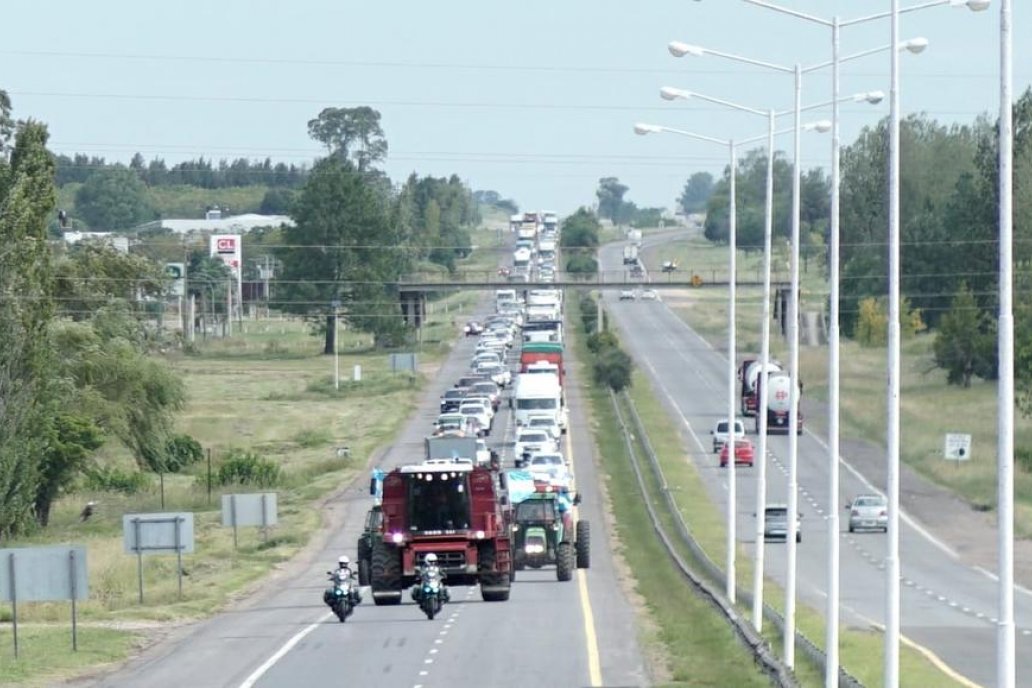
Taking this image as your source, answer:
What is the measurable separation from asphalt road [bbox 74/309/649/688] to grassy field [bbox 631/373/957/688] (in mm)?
3295

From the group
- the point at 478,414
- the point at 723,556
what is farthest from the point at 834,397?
the point at 478,414

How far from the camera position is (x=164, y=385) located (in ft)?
277

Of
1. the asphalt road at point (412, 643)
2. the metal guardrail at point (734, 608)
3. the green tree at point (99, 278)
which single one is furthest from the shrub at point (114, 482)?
the asphalt road at point (412, 643)

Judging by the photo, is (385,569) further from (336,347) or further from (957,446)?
(336,347)

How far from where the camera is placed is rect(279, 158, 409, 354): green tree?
142625 mm

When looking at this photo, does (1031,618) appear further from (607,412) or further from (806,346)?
(806,346)

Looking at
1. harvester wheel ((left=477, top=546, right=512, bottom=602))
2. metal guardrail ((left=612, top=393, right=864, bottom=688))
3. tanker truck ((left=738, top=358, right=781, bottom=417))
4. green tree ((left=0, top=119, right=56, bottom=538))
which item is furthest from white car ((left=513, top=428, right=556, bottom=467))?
harvester wheel ((left=477, top=546, right=512, bottom=602))

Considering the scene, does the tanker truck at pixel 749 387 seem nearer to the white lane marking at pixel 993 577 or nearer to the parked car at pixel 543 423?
the parked car at pixel 543 423

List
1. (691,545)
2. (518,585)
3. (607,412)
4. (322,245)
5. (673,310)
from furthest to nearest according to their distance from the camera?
1. (673,310)
2. (322,245)
3. (607,412)
4. (691,545)
5. (518,585)

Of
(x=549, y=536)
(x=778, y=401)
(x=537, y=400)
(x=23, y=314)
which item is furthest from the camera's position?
(x=537, y=400)

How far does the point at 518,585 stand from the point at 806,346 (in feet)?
242

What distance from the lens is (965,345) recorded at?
4311 inches

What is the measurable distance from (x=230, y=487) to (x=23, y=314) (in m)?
18.7

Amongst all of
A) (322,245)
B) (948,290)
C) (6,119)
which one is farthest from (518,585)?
(322,245)
